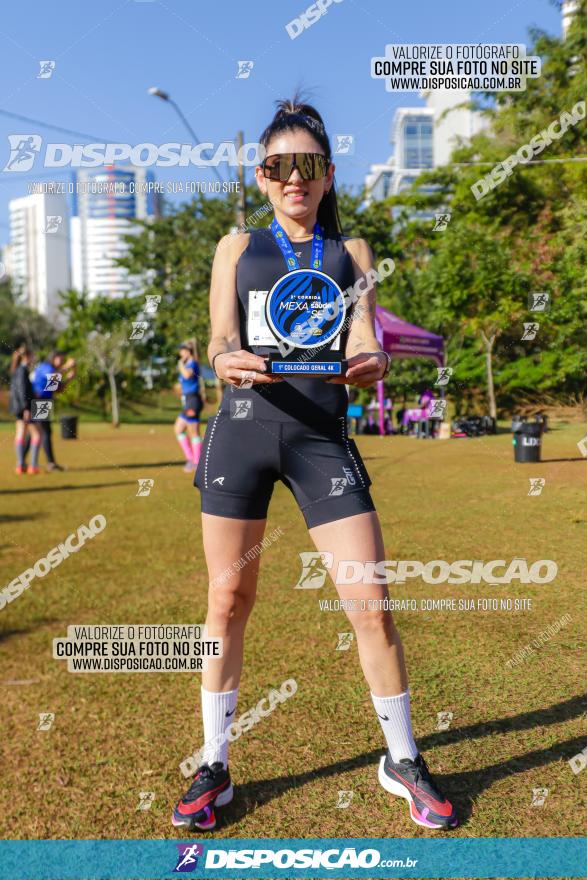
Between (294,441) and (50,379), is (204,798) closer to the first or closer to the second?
(294,441)

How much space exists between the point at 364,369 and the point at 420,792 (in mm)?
1555

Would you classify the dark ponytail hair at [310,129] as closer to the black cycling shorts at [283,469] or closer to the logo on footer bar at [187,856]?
the black cycling shorts at [283,469]

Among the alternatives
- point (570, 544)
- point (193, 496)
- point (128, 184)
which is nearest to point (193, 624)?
point (570, 544)

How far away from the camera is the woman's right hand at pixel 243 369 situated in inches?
90.3

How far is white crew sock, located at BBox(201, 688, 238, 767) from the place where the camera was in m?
2.83

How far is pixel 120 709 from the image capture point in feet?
12.3

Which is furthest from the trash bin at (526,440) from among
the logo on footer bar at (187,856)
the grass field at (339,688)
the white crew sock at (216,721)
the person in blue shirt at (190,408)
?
the person in blue shirt at (190,408)

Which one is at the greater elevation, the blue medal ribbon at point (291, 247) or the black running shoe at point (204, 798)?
the blue medal ribbon at point (291, 247)

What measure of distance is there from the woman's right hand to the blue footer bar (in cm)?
161

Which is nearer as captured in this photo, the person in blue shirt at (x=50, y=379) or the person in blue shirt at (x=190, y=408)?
the person in blue shirt at (x=50, y=379)

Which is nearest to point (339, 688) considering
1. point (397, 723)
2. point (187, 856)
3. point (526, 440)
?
point (397, 723)

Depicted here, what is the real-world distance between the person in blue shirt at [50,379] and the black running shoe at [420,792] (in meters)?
3.21

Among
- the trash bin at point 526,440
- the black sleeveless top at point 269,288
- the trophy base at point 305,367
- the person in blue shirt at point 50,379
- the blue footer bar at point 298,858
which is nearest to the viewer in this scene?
the trophy base at point 305,367

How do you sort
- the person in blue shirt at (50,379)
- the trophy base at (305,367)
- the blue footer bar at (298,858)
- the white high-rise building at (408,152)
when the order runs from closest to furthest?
the trophy base at (305,367)
the blue footer bar at (298,858)
the person in blue shirt at (50,379)
the white high-rise building at (408,152)
